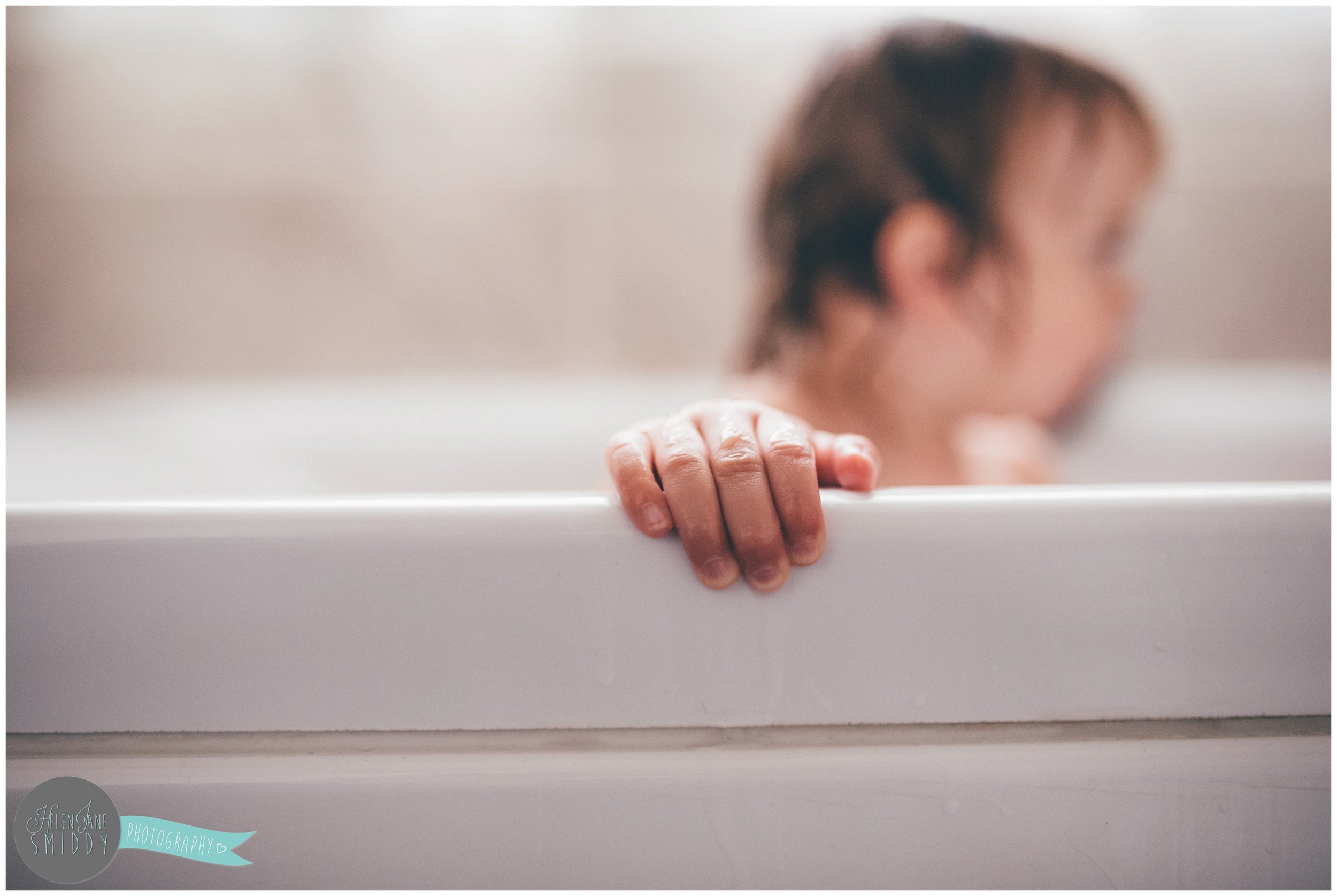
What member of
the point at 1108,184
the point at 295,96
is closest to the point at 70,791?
the point at 1108,184

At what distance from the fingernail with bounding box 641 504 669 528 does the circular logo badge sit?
245 mm

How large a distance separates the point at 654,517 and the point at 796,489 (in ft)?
0.19

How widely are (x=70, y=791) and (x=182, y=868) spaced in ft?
0.18

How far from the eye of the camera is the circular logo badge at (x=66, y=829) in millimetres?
281

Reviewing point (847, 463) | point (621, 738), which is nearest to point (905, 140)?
point (847, 463)

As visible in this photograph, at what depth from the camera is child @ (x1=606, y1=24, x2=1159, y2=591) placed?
0.75 meters

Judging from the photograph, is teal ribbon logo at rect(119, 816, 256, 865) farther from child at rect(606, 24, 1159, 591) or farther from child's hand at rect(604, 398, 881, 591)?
child at rect(606, 24, 1159, 591)

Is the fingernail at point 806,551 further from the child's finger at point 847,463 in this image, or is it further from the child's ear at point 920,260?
the child's ear at point 920,260

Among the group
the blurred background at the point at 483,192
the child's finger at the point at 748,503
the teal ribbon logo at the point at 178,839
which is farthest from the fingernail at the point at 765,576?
the blurred background at the point at 483,192

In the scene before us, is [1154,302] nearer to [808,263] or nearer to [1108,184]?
[1108,184]

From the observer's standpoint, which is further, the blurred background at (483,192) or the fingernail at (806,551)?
the blurred background at (483,192)

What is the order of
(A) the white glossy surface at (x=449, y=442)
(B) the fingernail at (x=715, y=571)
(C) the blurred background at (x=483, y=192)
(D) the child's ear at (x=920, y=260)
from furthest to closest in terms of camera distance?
(C) the blurred background at (x=483, y=192) → (A) the white glossy surface at (x=449, y=442) → (D) the child's ear at (x=920, y=260) → (B) the fingernail at (x=715, y=571)

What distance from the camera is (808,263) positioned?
0.82 m

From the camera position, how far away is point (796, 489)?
0.28 m
